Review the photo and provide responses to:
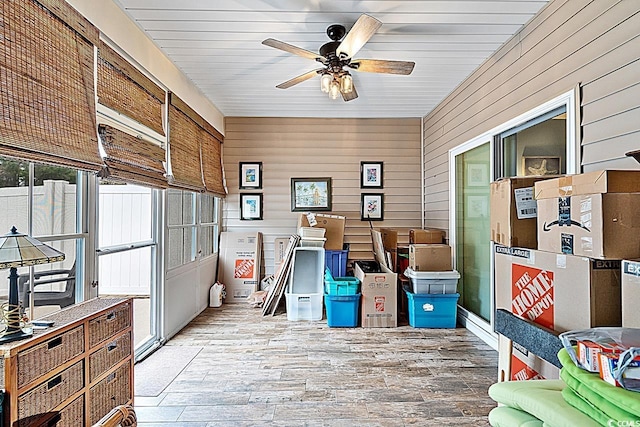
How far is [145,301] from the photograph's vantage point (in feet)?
19.2

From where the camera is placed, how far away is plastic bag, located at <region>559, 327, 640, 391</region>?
1.11 metres

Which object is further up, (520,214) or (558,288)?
(520,214)

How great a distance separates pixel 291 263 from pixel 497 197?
3.16 meters

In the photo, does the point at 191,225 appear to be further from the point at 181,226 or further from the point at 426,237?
the point at 426,237

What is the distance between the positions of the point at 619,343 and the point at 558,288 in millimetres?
641

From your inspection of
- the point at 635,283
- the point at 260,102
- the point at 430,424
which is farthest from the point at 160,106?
the point at 635,283

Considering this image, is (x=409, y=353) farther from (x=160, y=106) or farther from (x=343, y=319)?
(x=160, y=106)

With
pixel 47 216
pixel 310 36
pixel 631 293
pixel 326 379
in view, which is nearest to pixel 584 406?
pixel 631 293

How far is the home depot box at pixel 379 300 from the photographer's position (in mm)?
4730

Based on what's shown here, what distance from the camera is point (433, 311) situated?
15.4ft

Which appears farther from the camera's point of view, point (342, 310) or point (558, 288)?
point (342, 310)

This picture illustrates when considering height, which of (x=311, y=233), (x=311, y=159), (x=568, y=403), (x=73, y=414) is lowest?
(x=73, y=414)

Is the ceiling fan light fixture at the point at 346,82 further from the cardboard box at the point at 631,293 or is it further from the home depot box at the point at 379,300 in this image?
the cardboard box at the point at 631,293

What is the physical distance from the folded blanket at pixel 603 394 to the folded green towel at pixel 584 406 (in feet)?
0.04
